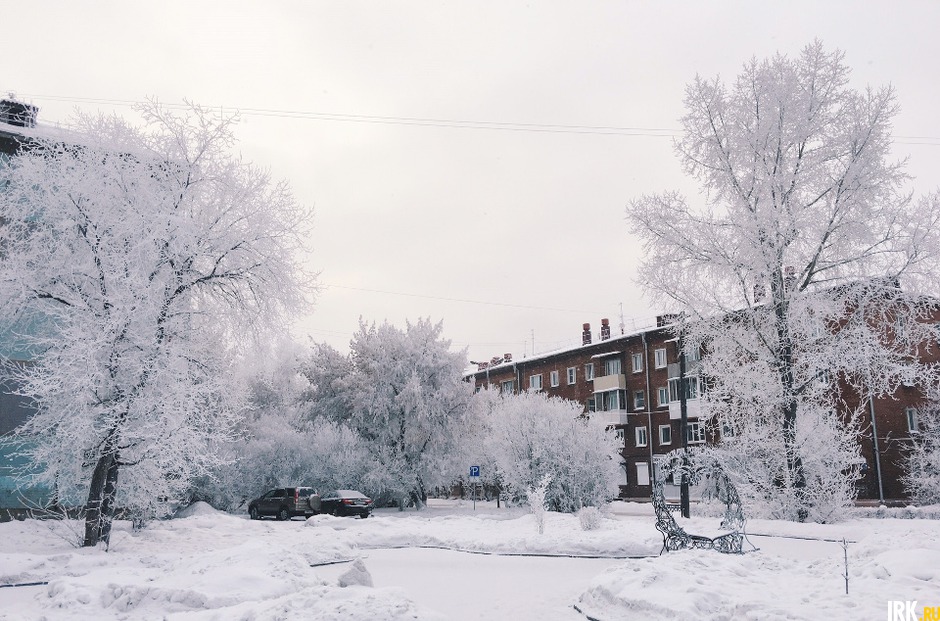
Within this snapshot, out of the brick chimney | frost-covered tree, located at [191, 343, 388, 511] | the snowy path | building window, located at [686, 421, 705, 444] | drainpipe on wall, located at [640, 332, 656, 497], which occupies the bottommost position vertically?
the snowy path

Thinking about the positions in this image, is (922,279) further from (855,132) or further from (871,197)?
(855,132)

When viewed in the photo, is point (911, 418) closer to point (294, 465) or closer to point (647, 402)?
point (647, 402)

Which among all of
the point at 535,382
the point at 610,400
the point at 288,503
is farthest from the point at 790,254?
the point at 535,382

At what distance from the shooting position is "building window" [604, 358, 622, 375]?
5494cm

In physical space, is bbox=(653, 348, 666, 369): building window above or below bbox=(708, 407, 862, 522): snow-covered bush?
above

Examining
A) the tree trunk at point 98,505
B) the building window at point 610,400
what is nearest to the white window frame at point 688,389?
the building window at point 610,400

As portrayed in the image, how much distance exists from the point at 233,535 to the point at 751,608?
56.5 ft

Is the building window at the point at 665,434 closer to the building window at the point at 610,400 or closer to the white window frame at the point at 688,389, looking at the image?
the white window frame at the point at 688,389

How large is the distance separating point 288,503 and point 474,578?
2204 cm

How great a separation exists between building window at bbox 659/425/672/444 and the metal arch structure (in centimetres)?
3219

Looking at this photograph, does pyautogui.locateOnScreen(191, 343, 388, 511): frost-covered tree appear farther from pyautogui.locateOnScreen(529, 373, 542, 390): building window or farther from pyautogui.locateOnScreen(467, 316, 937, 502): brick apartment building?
pyautogui.locateOnScreen(529, 373, 542, 390): building window

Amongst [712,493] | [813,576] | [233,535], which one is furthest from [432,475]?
[813,576]
